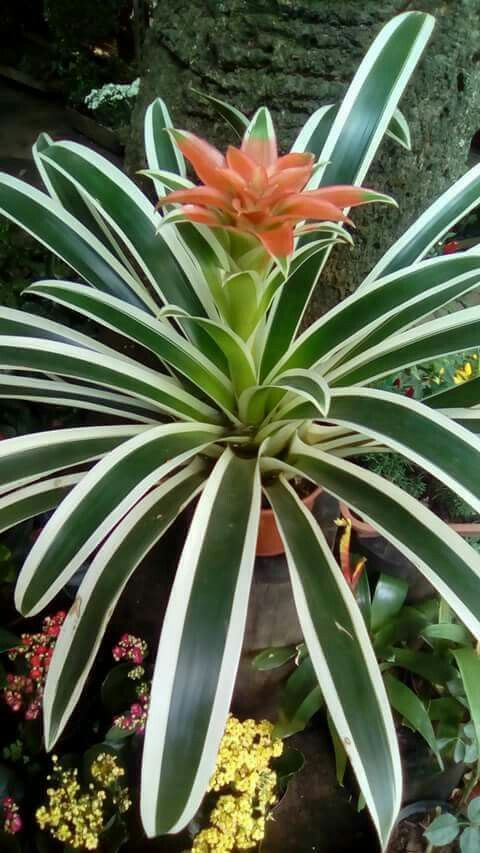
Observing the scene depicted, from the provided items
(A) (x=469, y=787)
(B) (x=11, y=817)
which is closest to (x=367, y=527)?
(A) (x=469, y=787)

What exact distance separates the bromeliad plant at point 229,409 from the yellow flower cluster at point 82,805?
297 millimetres

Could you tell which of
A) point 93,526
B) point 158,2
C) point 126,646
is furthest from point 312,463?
point 158,2

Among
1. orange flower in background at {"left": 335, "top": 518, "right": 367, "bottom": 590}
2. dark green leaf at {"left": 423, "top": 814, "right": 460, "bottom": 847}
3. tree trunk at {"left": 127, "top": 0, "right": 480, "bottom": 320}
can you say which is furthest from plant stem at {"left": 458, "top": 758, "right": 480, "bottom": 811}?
tree trunk at {"left": 127, "top": 0, "right": 480, "bottom": 320}

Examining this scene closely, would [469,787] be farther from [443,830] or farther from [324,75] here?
[324,75]

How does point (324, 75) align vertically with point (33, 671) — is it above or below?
above

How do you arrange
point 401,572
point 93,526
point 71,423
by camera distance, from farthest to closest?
point 71,423 < point 401,572 < point 93,526

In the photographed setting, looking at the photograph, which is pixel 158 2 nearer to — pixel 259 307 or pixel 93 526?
pixel 259 307

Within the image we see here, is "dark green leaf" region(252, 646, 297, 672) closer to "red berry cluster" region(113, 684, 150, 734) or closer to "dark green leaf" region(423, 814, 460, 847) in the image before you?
"red berry cluster" region(113, 684, 150, 734)

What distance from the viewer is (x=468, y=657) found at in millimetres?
1101

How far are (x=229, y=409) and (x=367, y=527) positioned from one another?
1.59 feet

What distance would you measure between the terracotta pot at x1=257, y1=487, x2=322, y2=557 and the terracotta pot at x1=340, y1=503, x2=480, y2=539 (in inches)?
10.1

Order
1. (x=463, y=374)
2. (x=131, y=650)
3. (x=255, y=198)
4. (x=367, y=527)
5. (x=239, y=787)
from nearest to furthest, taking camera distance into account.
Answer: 1. (x=255, y=198)
2. (x=239, y=787)
3. (x=131, y=650)
4. (x=367, y=527)
5. (x=463, y=374)

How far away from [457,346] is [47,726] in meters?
0.65

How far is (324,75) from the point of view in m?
1.08
